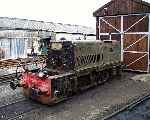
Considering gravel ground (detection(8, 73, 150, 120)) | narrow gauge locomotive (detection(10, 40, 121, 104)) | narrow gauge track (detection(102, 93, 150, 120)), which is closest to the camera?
narrow gauge track (detection(102, 93, 150, 120))

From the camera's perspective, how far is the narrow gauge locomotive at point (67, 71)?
11273mm

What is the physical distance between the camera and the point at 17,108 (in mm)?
10969

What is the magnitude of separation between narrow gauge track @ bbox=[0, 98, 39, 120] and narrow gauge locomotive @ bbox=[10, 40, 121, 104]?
0.37 meters

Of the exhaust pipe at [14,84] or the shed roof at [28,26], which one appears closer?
the exhaust pipe at [14,84]

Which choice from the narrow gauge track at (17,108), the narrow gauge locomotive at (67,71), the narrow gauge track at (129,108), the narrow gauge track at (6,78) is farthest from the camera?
the narrow gauge track at (6,78)

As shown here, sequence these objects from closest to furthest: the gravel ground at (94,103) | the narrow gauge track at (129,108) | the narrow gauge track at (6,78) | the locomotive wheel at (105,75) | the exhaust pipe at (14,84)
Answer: the narrow gauge track at (129,108)
the gravel ground at (94,103)
the exhaust pipe at (14,84)
the locomotive wheel at (105,75)
the narrow gauge track at (6,78)

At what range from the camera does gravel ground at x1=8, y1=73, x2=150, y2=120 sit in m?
10.2

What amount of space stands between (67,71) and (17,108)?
123 inches

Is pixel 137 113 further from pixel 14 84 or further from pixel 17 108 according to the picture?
pixel 14 84

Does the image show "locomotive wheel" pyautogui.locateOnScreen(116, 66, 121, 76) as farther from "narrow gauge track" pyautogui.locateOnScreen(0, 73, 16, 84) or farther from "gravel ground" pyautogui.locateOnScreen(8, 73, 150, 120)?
"narrow gauge track" pyautogui.locateOnScreen(0, 73, 16, 84)

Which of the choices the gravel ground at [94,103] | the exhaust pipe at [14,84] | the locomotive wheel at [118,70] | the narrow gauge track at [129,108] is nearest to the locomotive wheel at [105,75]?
the gravel ground at [94,103]

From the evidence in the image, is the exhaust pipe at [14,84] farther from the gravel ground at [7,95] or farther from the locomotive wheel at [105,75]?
the locomotive wheel at [105,75]

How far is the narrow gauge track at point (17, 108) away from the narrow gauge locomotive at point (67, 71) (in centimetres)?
37

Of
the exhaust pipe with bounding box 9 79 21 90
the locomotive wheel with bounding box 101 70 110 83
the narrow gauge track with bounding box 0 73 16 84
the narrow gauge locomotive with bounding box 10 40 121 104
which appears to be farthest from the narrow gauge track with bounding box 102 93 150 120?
the narrow gauge track with bounding box 0 73 16 84
